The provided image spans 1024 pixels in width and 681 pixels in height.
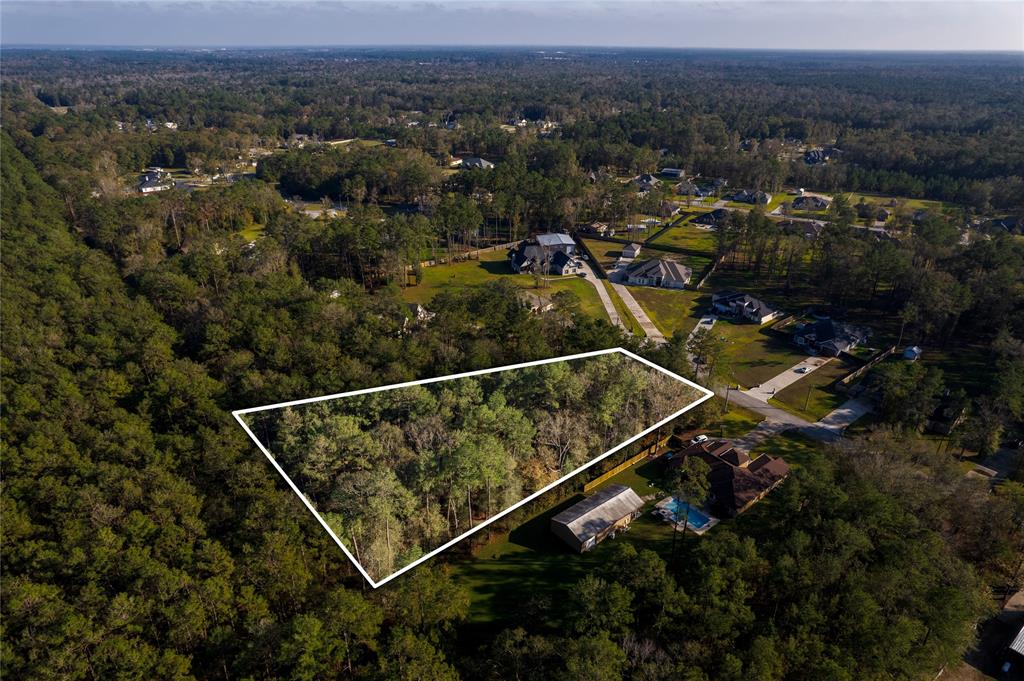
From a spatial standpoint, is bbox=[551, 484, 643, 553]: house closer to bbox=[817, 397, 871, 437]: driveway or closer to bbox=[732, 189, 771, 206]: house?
bbox=[817, 397, 871, 437]: driveway

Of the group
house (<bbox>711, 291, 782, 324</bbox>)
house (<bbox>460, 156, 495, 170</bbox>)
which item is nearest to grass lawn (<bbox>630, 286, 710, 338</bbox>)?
house (<bbox>711, 291, 782, 324</bbox>)

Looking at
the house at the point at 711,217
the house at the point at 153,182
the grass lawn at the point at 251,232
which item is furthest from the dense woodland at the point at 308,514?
the house at the point at 711,217

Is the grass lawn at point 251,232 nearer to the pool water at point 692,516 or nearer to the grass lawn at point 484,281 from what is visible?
the grass lawn at point 484,281

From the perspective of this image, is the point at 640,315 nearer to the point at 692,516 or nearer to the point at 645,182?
the point at 692,516

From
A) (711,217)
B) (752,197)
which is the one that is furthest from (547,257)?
(752,197)

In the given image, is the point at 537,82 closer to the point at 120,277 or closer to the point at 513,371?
the point at 120,277

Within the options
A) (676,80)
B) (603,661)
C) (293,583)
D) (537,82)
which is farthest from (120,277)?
(676,80)
